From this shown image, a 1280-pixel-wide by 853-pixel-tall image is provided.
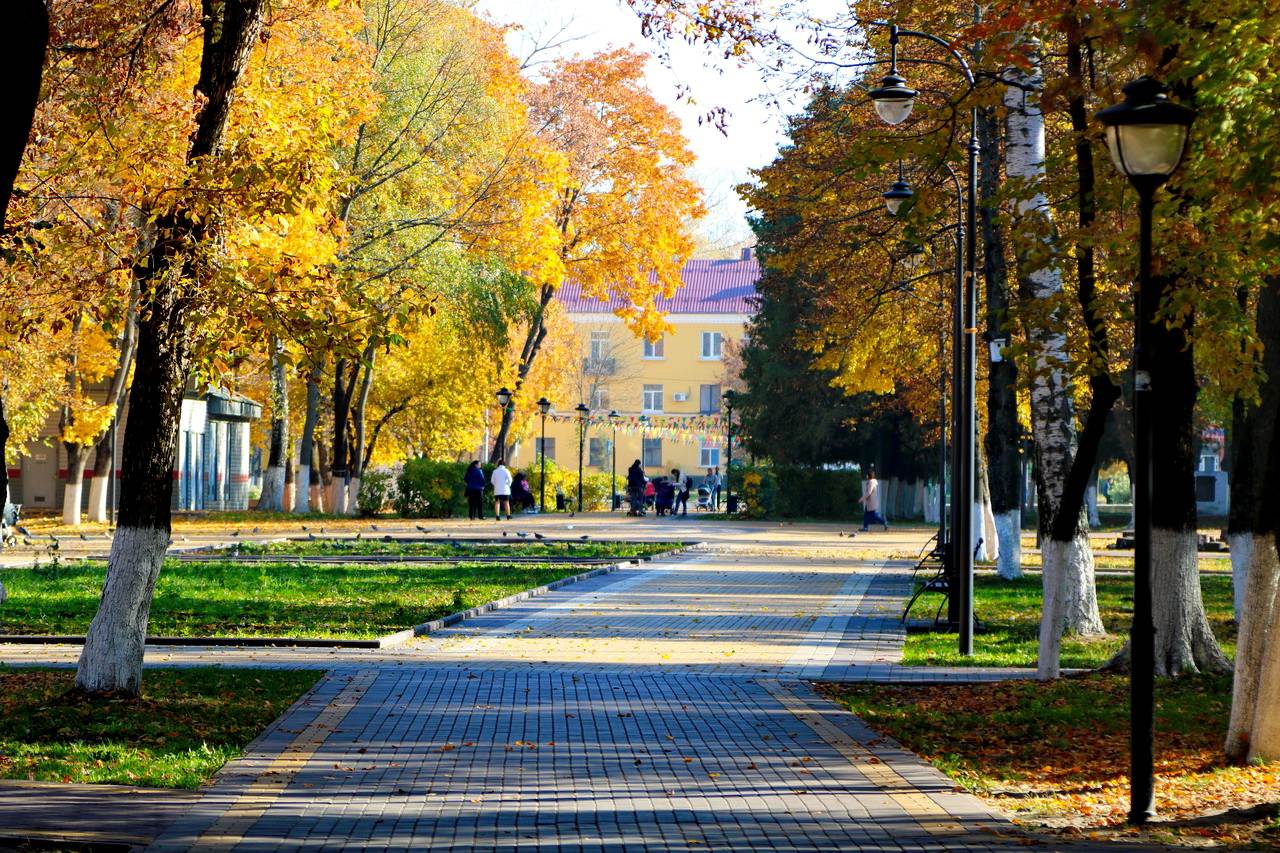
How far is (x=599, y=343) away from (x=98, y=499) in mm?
54907

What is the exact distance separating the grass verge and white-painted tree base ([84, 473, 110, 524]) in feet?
98.7

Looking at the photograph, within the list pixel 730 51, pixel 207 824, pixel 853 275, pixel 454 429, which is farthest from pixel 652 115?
pixel 207 824

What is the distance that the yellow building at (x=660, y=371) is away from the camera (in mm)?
91188

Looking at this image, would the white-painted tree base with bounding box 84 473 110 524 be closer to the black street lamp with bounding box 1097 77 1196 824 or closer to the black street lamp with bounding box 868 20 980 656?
the black street lamp with bounding box 868 20 980 656

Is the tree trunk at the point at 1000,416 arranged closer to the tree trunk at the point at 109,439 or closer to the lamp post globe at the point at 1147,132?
the lamp post globe at the point at 1147,132

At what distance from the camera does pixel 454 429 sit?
5209 centimetres

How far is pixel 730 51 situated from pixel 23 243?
217 inches

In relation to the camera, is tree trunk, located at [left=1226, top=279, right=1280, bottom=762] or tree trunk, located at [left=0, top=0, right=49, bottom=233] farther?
tree trunk, located at [left=1226, top=279, right=1280, bottom=762]

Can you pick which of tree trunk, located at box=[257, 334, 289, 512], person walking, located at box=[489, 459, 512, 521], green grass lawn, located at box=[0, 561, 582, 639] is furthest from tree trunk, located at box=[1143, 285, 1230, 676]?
person walking, located at box=[489, 459, 512, 521]

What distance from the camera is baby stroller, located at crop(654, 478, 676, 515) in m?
58.3

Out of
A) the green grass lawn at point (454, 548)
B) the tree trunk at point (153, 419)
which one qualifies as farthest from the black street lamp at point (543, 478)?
the tree trunk at point (153, 419)

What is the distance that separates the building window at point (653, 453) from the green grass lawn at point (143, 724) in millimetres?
78991

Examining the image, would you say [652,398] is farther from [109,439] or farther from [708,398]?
[109,439]

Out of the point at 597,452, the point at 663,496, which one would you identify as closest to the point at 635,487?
the point at 663,496
